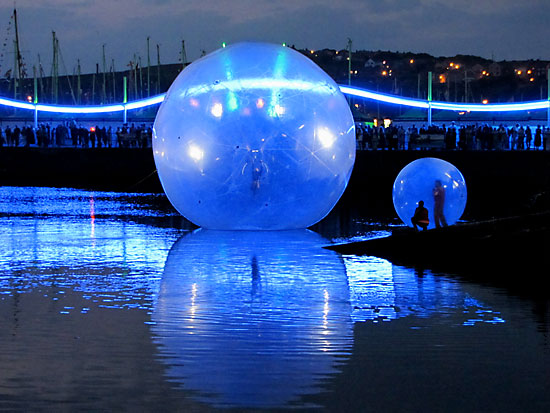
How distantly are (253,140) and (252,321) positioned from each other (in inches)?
239

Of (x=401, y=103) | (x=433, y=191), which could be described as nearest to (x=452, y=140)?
(x=401, y=103)

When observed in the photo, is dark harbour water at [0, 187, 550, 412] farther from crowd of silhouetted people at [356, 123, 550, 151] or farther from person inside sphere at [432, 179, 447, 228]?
crowd of silhouetted people at [356, 123, 550, 151]

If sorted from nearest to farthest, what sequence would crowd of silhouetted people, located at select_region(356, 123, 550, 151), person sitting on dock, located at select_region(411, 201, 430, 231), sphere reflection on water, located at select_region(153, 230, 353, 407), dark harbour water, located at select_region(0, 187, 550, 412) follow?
dark harbour water, located at select_region(0, 187, 550, 412) < sphere reflection on water, located at select_region(153, 230, 353, 407) < person sitting on dock, located at select_region(411, 201, 430, 231) < crowd of silhouetted people, located at select_region(356, 123, 550, 151)

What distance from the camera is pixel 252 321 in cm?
855

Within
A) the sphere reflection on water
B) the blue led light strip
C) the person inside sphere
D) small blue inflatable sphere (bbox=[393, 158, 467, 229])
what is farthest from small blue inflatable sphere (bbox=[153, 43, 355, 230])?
the blue led light strip

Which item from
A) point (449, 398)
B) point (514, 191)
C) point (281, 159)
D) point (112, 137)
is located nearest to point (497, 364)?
point (449, 398)

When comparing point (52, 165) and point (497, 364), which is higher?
point (52, 165)

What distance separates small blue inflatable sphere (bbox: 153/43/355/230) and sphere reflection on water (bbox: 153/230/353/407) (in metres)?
1.27

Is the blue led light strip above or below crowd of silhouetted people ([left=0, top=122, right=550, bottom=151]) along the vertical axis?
above

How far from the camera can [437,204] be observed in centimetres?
1543

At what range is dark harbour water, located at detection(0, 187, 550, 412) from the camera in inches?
247

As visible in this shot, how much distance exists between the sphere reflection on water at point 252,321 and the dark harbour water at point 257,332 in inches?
0.7

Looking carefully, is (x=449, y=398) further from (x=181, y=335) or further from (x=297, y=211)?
(x=297, y=211)

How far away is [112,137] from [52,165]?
27.6 ft
